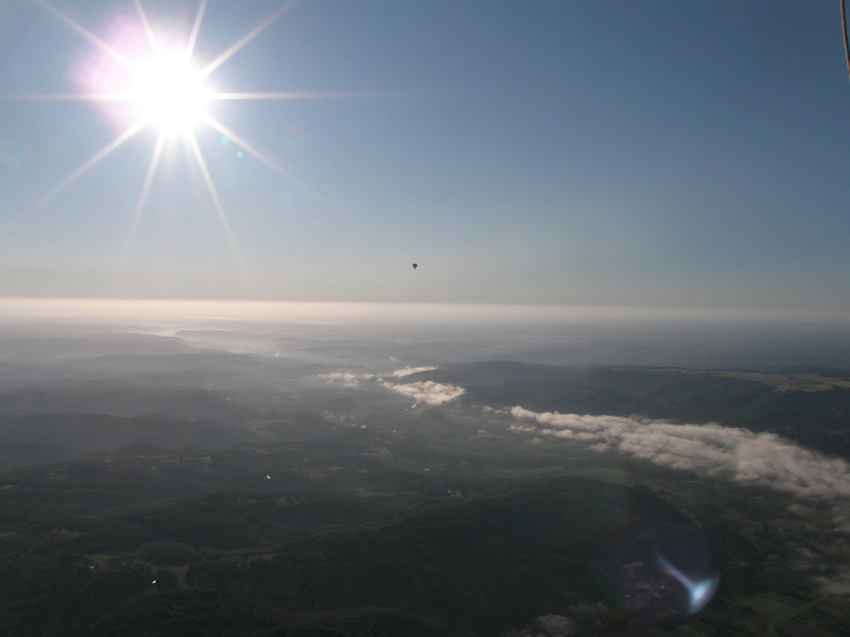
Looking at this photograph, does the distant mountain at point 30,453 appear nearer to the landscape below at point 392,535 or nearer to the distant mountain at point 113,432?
the landscape below at point 392,535

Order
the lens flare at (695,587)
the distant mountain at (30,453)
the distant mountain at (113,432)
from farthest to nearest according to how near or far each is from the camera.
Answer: the distant mountain at (113,432) < the distant mountain at (30,453) < the lens flare at (695,587)

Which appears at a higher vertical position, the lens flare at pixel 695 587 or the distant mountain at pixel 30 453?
the lens flare at pixel 695 587

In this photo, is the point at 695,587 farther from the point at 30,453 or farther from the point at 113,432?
the point at 113,432

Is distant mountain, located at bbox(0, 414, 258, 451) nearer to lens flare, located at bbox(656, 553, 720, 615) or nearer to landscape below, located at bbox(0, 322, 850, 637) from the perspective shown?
landscape below, located at bbox(0, 322, 850, 637)

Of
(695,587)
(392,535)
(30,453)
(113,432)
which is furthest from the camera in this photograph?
(113,432)

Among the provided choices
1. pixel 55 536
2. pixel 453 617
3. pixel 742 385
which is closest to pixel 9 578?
pixel 55 536

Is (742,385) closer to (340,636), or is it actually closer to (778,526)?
(778,526)

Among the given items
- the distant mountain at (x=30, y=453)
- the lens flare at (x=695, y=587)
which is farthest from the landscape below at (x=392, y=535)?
the lens flare at (x=695, y=587)

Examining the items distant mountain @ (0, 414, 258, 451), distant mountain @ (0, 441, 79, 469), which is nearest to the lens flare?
distant mountain @ (0, 414, 258, 451)

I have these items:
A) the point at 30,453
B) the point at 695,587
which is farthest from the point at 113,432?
the point at 695,587
